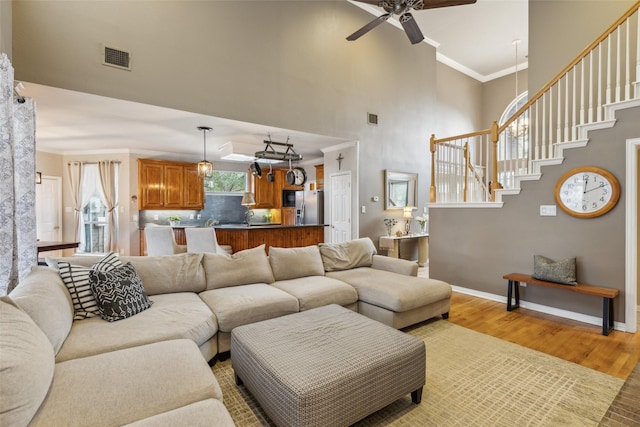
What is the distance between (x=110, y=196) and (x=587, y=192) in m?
8.63

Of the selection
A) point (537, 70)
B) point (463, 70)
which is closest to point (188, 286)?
point (537, 70)

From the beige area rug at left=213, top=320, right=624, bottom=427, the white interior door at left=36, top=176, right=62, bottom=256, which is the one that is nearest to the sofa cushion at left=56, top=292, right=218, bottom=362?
the beige area rug at left=213, top=320, right=624, bottom=427

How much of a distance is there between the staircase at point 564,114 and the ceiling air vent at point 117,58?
4701 millimetres

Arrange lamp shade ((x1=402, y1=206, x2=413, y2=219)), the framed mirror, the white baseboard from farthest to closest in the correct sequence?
lamp shade ((x1=402, y1=206, x2=413, y2=219)), the framed mirror, the white baseboard

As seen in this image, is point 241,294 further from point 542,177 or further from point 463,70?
point 463,70

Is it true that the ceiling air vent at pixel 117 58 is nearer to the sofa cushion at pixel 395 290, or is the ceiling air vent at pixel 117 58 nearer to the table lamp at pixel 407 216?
the sofa cushion at pixel 395 290

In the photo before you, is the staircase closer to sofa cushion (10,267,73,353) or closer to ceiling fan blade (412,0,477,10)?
ceiling fan blade (412,0,477,10)

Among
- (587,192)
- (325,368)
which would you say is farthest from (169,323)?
(587,192)

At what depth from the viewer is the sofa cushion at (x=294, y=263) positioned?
3.59m

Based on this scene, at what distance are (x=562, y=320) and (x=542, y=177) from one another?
177 cm

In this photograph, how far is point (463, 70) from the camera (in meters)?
8.88

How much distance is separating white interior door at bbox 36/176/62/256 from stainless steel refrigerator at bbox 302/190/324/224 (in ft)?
17.9

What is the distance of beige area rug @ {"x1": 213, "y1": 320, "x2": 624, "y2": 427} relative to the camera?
1893 millimetres

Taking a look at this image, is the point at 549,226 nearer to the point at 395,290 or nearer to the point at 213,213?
the point at 395,290
